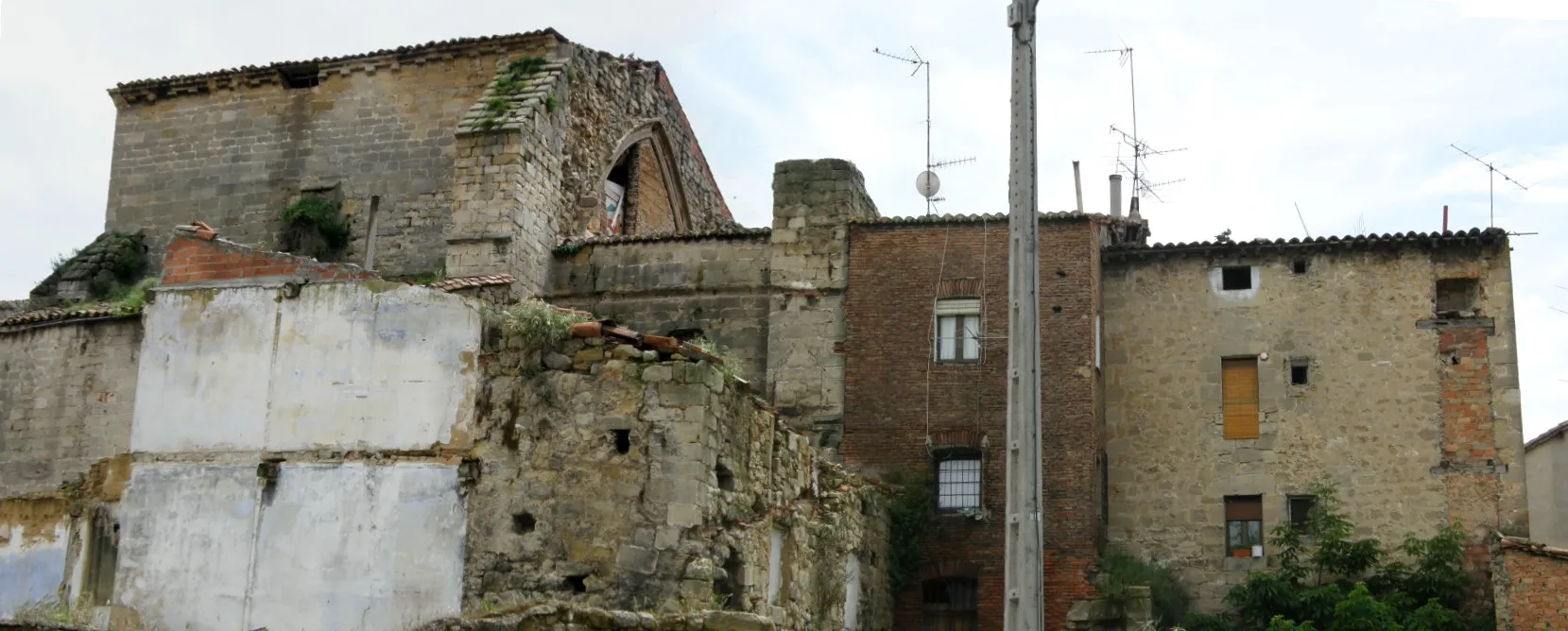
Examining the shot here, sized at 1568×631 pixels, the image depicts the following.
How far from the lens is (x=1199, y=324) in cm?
2547

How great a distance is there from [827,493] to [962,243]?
6.36m

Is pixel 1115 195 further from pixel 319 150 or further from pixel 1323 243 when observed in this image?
pixel 319 150

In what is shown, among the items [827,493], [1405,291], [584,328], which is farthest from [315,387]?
[1405,291]

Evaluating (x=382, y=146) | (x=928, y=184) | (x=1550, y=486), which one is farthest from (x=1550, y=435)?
(x=382, y=146)

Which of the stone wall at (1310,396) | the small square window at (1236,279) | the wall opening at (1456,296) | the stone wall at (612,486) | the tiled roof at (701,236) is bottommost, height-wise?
the stone wall at (612,486)

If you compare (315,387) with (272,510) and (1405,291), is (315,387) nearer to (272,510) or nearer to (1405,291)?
(272,510)

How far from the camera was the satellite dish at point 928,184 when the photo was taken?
91.0ft

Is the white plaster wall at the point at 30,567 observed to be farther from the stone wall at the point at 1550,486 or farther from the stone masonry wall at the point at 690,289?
the stone wall at the point at 1550,486

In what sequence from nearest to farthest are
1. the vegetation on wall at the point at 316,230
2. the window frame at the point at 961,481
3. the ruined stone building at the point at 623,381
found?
1. the ruined stone building at the point at 623,381
2. the window frame at the point at 961,481
3. the vegetation on wall at the point at 316,230

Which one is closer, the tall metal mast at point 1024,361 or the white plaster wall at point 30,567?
the tall metal mast at point 1024,361

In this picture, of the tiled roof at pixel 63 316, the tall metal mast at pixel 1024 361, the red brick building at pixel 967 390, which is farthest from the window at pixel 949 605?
the tiled roof at pixel 63 316

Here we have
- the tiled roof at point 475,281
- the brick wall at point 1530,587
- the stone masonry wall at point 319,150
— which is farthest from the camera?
the stone masonry wall at point 319,150

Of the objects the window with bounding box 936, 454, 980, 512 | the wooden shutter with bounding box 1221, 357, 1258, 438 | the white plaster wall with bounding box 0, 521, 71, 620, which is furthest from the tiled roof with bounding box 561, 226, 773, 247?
the white plaster wall with bounding box 0, 521, 71, 620

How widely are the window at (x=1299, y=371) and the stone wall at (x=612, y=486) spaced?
11.6 meters
